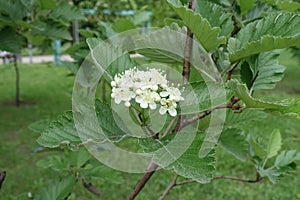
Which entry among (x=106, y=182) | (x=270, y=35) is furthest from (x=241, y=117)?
(x=106, y=182)

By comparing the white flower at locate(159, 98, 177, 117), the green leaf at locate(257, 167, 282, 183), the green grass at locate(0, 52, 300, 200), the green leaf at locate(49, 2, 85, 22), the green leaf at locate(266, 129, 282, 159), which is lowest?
the green grass at locate(0, 52, 300, 200)

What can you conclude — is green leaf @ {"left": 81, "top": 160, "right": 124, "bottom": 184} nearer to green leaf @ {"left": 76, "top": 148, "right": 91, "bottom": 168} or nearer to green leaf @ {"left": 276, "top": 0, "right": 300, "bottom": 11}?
green leaf @ {"left": 76, "top": 148, "right": 91, "bottom": 168}

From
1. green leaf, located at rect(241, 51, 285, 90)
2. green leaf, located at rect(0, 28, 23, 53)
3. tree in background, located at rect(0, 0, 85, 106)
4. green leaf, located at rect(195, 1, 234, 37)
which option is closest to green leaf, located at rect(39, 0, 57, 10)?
tree in background, located at rect(0, 0, 85, 106)

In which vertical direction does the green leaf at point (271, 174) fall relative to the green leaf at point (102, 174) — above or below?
above

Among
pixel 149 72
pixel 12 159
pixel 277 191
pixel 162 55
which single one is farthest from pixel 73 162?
pixel 12 159

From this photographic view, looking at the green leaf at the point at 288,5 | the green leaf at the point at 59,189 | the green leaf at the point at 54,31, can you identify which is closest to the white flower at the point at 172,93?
the green leaf at the point at 288,5

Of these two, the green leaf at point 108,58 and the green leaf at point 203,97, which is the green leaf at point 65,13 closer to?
the green leaf at point 108,58

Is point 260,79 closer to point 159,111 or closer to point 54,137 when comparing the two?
point 159,111
